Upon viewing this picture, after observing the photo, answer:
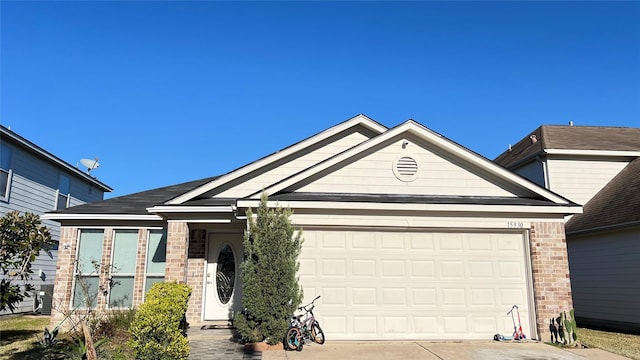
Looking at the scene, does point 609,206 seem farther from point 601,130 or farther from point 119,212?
point 119,212

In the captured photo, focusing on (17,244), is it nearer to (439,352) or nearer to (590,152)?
(439,352)

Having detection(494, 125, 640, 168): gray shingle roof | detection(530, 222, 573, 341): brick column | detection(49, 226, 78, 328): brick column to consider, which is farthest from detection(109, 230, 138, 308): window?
detection(494, 125, 640, 168): gray shingle roof

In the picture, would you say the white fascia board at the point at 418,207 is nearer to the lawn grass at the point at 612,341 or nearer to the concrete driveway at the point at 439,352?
the concrete driveway at the point at 439,352

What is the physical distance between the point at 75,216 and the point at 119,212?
114 cm

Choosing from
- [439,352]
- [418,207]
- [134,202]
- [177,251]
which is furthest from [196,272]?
[439,352]

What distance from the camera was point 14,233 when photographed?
8016mm

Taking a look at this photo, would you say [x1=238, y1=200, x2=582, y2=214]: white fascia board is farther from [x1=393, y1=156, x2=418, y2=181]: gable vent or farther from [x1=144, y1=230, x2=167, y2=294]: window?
[x1=144, y1=230, x2=167, y2=294]: window

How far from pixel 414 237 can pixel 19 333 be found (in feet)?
32.6

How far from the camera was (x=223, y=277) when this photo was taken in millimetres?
11328

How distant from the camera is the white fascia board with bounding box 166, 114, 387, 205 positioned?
34.3 ft

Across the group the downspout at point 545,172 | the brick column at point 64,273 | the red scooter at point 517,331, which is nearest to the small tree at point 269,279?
the red scooter at point 517,331

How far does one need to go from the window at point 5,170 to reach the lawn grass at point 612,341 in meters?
17.0

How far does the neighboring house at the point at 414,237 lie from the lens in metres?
9.09

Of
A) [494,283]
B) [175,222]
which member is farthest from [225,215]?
[494,283]
